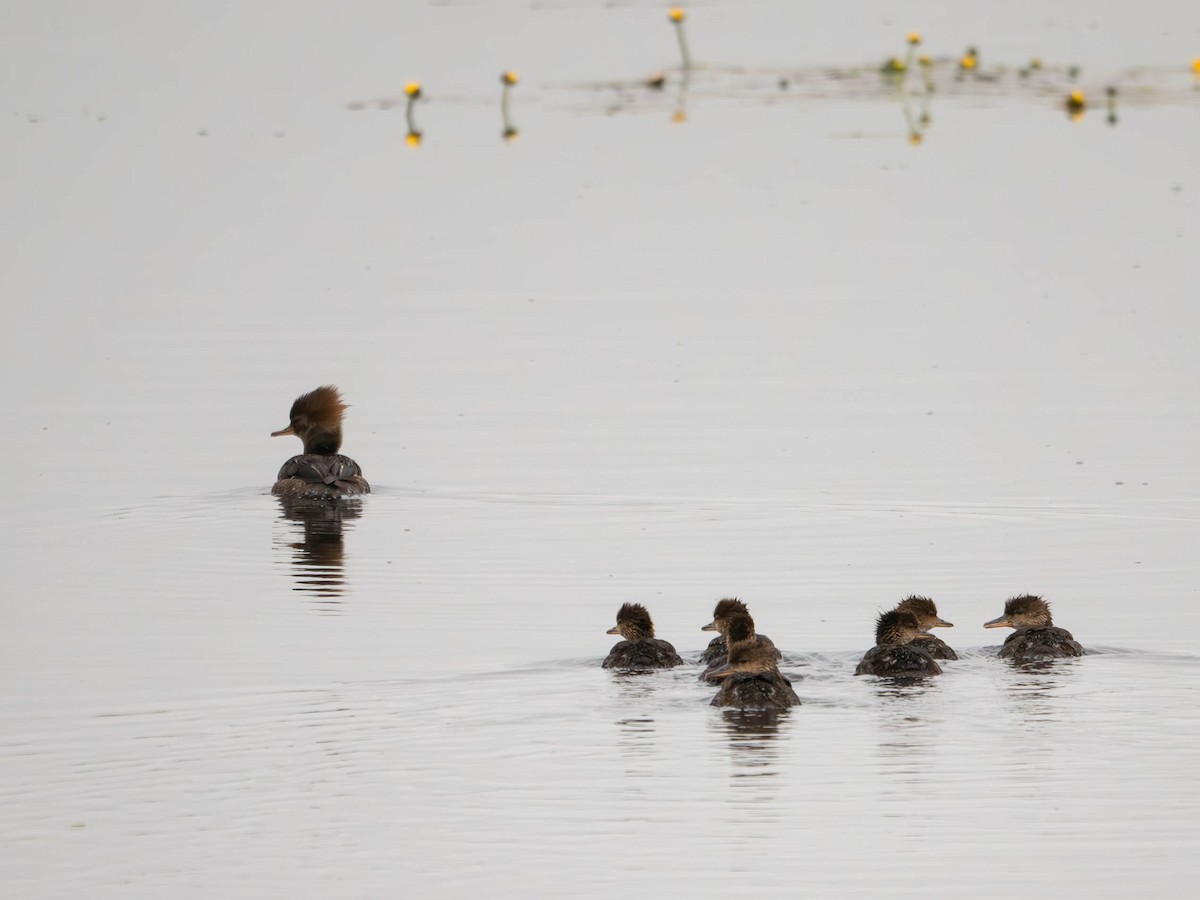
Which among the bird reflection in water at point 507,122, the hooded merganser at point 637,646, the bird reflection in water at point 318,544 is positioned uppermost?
the bird reflection in water at point 507,122

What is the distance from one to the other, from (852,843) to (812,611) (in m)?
4.33

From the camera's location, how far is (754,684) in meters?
11.1

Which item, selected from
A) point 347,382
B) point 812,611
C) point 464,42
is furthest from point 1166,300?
point 464,42

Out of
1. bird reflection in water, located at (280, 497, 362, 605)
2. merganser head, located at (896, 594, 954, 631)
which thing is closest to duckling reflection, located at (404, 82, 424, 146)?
bird reflection in water, located at (280, 497, 362, 605)

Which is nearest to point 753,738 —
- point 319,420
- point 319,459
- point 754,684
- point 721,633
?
point 754,684

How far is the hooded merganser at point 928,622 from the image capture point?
12.4 meters

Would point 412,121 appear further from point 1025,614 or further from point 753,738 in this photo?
point 753,738

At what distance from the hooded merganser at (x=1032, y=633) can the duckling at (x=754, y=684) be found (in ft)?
4.63

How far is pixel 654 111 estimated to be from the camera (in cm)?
4375

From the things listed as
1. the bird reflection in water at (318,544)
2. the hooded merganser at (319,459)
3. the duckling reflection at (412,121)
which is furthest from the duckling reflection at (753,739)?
the duckling reflection at (412,121)

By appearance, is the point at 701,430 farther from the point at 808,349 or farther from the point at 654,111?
the point at 654,111

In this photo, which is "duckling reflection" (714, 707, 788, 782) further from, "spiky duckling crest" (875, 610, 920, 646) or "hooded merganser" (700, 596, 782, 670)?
"spiky duckling crest" (875, 610, 920, 646)

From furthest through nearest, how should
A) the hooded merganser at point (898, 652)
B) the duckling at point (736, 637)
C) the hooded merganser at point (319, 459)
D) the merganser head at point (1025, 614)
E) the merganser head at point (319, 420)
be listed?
the merganser head at point (319, 420) → the hooded merganser at point (319, 459) → the merganser head at point (1025, 614) → the hooded merganser at point (898, 652) → the duckling at point (736, 637)

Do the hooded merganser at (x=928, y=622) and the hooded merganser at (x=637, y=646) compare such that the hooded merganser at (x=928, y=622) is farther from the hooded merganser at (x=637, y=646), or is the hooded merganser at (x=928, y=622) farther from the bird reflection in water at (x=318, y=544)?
the bird reflection in water at (x=318, y=544)
